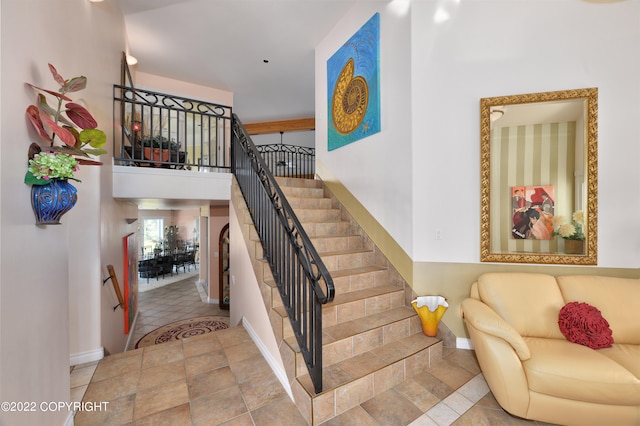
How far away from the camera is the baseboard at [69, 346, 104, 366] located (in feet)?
7.92

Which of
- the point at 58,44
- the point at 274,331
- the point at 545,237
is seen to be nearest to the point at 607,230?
the point at 545,237

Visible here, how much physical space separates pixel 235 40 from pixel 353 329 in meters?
4.87

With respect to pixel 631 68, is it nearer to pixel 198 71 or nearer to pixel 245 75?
pixel 245 75

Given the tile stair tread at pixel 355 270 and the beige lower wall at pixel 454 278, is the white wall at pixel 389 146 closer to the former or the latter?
the beige lower wall at pixel 454 278

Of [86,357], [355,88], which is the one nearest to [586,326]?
[355,88]

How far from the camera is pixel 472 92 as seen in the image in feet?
8.89

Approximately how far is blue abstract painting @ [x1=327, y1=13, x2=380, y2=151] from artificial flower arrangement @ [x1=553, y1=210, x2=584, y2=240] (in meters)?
2.18

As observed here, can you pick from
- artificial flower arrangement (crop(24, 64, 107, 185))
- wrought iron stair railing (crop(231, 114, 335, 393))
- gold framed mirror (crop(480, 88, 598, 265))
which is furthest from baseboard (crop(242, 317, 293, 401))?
gold framed mirror (crop(480, 88, 598, 265))

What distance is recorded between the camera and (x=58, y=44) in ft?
5.59

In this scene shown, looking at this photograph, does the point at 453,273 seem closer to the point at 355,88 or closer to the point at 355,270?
the point at 355,270

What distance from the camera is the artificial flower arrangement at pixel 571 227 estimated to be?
2.50 meters

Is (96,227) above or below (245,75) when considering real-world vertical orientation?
below

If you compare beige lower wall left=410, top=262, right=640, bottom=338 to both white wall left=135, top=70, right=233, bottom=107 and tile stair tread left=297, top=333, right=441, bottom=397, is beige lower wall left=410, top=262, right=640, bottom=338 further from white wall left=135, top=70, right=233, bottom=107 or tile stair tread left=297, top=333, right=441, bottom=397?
white wall left=135, top=70, right=233, bottom=107

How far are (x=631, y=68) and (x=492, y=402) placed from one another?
325 cm
